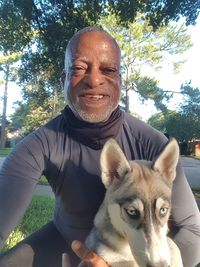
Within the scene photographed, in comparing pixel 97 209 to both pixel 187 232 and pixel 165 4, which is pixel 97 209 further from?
pixel 165 4

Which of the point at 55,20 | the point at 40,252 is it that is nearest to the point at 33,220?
the point at 40,252

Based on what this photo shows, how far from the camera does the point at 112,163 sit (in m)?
2.41

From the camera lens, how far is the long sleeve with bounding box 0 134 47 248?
2475mm

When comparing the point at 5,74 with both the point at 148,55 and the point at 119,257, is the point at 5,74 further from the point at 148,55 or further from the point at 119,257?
the point at 119,257

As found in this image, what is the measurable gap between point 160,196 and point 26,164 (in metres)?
0.85

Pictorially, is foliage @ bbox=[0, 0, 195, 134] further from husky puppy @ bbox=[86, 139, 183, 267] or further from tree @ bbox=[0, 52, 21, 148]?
tree @ bbox=[0, 52, 21, 148]

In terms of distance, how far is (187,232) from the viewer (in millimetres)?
2510

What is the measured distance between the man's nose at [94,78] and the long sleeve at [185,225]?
778 millimetres

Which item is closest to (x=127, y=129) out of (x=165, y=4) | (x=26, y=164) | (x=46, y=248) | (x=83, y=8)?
(x=26, y=164)

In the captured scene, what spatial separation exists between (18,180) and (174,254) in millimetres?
1015

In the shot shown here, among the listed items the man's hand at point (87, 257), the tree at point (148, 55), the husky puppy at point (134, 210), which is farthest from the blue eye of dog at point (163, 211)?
the tree at point (148, 55)

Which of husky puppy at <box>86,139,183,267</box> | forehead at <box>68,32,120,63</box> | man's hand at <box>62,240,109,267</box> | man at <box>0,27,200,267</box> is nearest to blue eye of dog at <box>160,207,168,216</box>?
husky puppy at <box>86,139,183,267</box>

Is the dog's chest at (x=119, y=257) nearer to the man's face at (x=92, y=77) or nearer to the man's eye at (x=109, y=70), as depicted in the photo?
the man's face at (x=92, y=77)

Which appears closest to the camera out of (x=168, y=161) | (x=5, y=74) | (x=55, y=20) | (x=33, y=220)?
(x=168, y=161)
